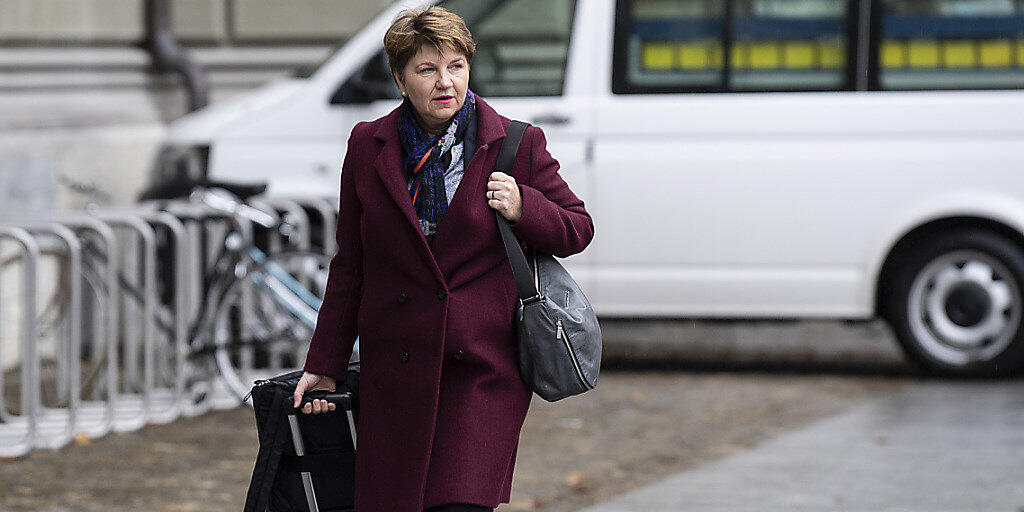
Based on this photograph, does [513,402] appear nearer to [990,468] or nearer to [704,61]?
[990,468]

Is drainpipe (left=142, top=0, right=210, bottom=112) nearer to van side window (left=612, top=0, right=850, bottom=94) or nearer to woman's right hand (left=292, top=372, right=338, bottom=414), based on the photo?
van side window (left=612, top=0, right=850, bottom=94)

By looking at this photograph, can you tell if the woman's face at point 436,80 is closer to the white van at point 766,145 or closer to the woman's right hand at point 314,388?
the woman's right hand at point 314,388

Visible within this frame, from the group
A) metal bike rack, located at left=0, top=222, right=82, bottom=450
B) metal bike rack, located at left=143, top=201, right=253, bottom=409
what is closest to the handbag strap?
metal bike rack, located at left=0, top=222, right=82, bottom=450

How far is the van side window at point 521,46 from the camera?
28.2 ft

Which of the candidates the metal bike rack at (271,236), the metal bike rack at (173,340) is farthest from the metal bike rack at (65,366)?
the metal bike rack at (271,236)

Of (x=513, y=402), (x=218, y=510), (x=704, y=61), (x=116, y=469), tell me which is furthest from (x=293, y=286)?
(x=513, y=402)

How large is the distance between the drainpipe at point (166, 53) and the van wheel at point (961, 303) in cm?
498

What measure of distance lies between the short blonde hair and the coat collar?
156 mm

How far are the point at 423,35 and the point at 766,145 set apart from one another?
526 centimetres

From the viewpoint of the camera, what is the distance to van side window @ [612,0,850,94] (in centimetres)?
→ 846

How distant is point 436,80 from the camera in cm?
331

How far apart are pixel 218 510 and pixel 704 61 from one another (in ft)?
12.9

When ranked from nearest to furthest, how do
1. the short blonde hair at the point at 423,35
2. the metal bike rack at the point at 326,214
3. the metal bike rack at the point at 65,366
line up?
the short blonde hair at the point at 423,35 → the metal bike rack at the point at 65,366 → the metal bike rack at the point at 326,214

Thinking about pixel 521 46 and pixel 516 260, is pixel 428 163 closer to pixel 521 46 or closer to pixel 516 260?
pixel 516 260
